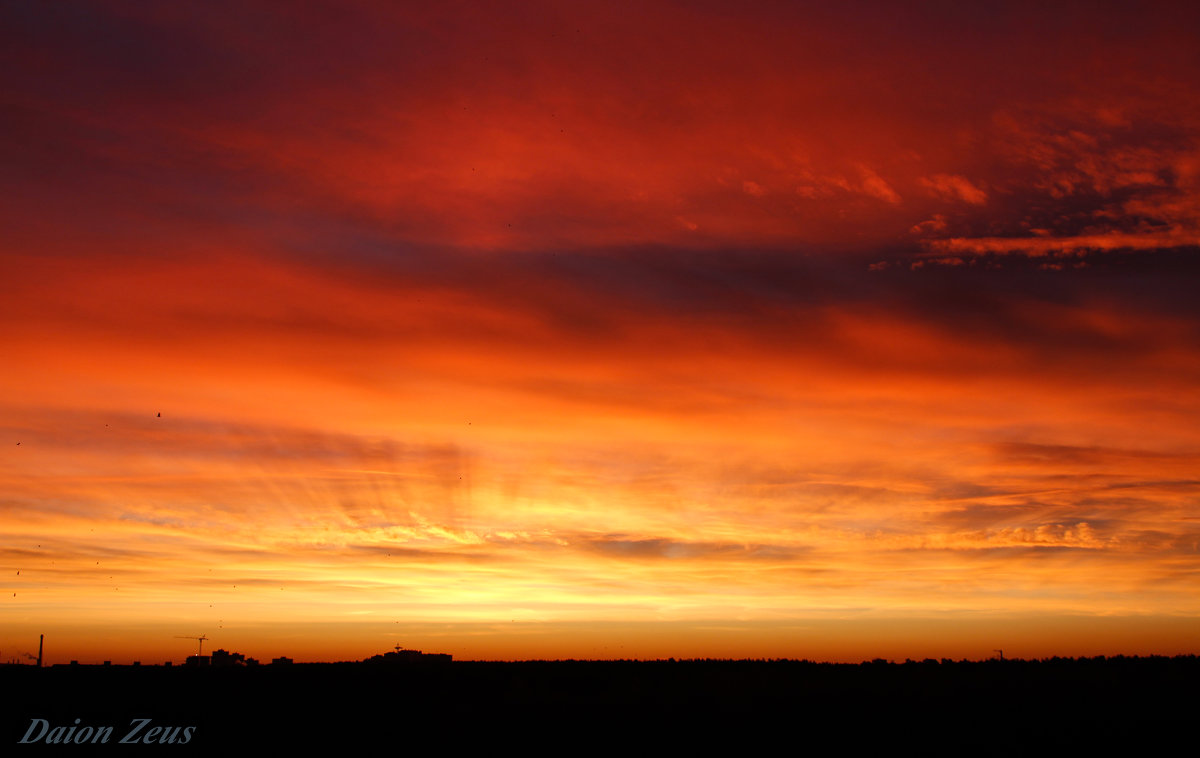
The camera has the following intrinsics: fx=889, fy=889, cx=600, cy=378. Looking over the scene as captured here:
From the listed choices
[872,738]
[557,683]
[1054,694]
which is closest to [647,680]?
[557,683]

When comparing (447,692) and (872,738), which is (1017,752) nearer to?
(872,738)

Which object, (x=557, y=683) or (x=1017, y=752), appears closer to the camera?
(x=1017, y=752)

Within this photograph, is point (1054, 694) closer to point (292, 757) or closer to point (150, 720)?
point (292, 757)

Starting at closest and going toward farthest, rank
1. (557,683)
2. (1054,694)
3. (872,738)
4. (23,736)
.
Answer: (872,738)
(23,736)
(1054,694)
(557,683)

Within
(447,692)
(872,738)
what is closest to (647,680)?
(447,692)

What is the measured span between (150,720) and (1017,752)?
38495 mm

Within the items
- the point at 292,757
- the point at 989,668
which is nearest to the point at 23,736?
the point at 292,757

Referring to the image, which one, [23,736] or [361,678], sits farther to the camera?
[361,678]

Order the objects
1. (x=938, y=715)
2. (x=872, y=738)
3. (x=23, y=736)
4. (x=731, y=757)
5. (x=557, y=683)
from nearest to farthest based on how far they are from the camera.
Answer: (x=731, y=757) → (x=872, y=738) → (x=23, y=736) → (x=938, y=715) → (x=557, y=683)

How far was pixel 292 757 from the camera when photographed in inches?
1310

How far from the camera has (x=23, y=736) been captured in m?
38.4

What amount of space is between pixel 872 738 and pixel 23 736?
35880mm

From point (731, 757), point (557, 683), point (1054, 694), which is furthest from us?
point (557, 683)

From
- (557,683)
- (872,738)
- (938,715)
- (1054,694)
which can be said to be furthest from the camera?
(557,683)
